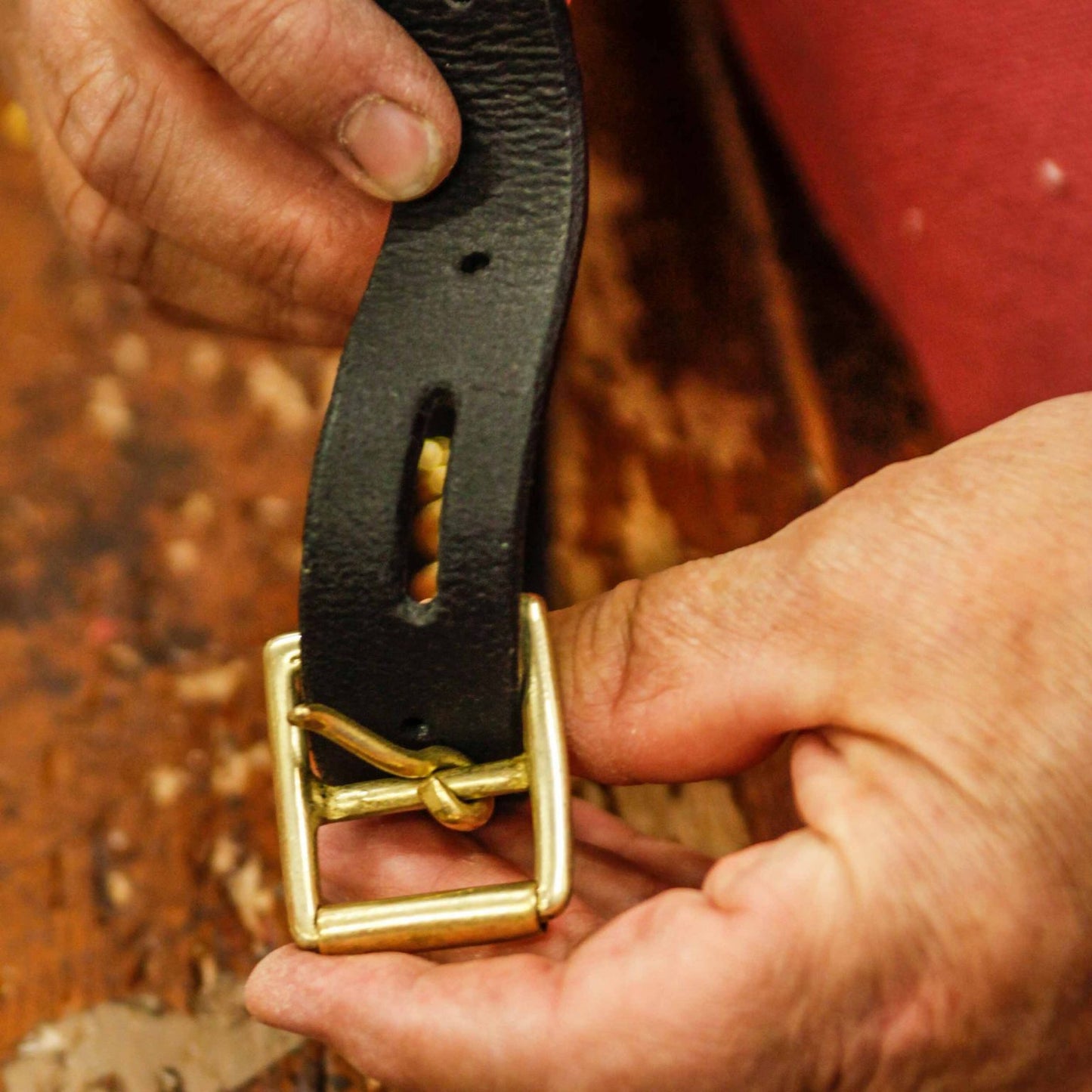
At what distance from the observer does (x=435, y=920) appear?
1.29 ft

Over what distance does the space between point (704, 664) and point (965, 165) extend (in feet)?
1.16

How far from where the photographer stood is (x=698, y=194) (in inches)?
33.8

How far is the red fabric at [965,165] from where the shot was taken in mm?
550

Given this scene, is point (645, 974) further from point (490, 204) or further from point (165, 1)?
point (165, 1)

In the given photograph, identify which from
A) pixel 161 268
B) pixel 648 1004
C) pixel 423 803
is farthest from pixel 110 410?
pixel 648 1004

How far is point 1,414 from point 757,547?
0.62 m

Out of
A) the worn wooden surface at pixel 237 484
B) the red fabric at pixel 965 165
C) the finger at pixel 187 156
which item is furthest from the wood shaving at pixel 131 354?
the red fabric at pixel 965 165

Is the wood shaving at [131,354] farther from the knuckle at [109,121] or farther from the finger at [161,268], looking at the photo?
the knuckle at [109,121]

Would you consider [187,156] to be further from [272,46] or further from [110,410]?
[110,410]

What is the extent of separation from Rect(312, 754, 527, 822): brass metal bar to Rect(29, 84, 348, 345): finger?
0.33m

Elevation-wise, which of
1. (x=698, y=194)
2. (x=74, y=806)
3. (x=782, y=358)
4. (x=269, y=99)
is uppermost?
(x=269, y=99)

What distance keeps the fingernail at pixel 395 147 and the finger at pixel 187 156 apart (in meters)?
0.09

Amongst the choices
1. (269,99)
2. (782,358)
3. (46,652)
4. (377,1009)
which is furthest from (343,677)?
(782,358)

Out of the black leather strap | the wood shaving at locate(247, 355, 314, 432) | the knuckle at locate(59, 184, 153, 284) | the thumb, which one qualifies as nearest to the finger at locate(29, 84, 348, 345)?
the knuckle at locate(59, 184, 153, 284)
